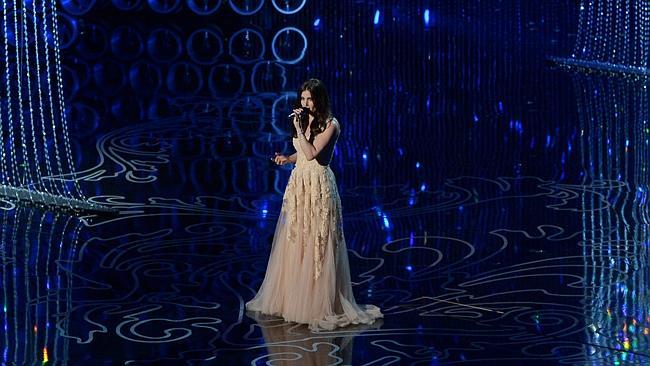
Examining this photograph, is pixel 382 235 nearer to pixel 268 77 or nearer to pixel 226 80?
pixel 226 80

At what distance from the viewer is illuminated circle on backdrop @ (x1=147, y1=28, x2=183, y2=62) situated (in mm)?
17609

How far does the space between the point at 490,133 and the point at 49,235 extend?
5648 millimetres

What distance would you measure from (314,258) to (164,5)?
42.8 ft

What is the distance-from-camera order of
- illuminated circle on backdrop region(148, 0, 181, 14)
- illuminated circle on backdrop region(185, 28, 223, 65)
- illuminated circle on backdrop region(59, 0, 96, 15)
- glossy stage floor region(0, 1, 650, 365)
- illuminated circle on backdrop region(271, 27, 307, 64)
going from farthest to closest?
illuminated circle on backdrop region(148, 0, 181, 14) → illuminated circle on backdrop region(59, 0, 96, 15) → illuminated circle on backdrop region(271, 27, 307, 64) → illuminated circle on backdrop region(185, 28, 223, 65) → glossy stage floor region(0, 1, 650, 365)

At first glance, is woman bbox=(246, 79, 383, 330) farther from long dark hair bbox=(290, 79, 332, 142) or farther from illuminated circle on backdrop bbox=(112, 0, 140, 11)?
illuminated circle on backdrop bbox=(112, 0, 140, 11)

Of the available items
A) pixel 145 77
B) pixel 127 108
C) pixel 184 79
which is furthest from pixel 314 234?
pixel 145 77

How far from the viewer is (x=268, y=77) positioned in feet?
54.5

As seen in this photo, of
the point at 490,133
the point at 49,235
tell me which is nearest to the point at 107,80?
the point at 490,133

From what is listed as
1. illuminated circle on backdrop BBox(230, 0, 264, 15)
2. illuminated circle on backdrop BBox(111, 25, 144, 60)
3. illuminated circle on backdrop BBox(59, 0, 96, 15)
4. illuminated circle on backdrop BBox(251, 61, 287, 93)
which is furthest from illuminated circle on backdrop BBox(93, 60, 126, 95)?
illuminated circle on backdrop BBox(230, 0, 264, 15)

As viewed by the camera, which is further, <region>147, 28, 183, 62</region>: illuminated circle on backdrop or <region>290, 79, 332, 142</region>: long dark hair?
<region>147, 28, 183, 62</region>: illuminated circle on backdrop

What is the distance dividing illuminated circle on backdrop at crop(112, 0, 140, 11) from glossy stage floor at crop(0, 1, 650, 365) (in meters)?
4.69

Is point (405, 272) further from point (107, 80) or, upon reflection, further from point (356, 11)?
point (356, 11)

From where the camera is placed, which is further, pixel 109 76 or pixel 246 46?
pixel 246 46

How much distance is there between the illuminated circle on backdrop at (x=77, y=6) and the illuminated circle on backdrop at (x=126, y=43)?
685mm
